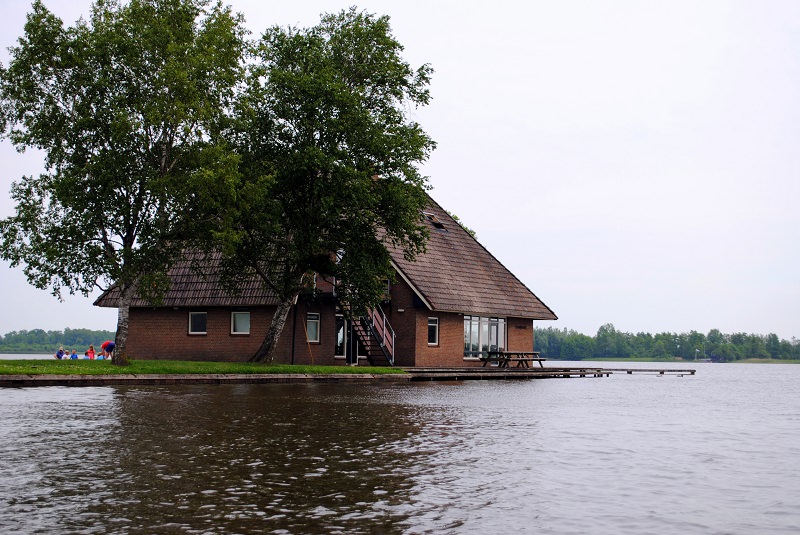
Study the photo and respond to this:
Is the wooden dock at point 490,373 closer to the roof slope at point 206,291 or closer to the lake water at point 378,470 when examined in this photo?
the roof slope at point 206,291

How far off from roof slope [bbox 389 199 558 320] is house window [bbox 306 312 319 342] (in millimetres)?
4607

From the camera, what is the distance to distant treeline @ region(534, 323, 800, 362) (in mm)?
145625

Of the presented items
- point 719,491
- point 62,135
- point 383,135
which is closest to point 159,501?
point 719,491

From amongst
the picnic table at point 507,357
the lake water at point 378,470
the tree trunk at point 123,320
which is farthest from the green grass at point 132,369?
the picnic table at point 507,357

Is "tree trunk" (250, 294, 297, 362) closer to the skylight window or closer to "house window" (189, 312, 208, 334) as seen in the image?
"house window" (189, 312, 208, 334)

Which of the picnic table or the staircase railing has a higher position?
the staircase railing

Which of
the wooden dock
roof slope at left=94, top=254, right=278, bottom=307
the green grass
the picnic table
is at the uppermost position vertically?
roof slope at left=94, top=254, right=278, bottom=307

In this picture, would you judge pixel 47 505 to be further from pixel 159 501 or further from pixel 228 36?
pixel 228 36

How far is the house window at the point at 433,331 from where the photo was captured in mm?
42719

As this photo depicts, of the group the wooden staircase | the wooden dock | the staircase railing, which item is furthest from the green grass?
the staircase railing

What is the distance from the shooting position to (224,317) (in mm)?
42344

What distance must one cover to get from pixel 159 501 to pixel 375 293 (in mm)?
26871

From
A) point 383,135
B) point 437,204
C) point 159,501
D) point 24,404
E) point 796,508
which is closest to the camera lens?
point 159,501

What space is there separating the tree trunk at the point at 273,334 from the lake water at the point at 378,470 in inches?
640
